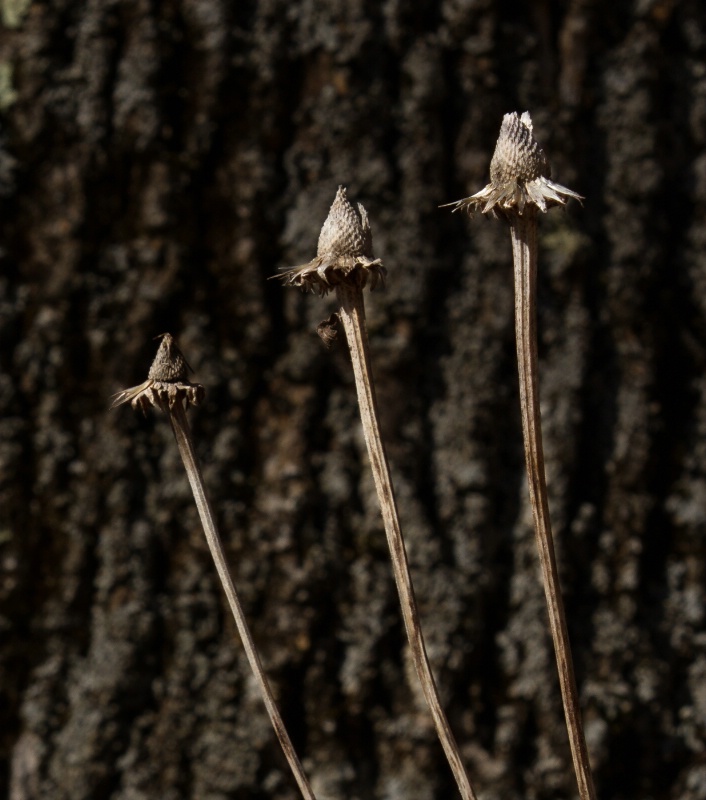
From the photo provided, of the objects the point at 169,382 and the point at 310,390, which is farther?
the point at 310,390

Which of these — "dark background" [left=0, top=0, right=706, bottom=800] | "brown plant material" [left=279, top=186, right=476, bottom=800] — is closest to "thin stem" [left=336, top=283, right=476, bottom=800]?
"brown plant material" [left=279, top=186, right=476, bottom=800]

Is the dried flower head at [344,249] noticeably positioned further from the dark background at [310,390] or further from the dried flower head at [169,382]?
Answer: the dark background at [310,390]

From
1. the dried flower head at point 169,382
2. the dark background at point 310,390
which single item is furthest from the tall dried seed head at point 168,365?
the dark background at point 310,390

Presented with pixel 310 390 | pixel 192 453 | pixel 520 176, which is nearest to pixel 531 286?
pixel 520 176

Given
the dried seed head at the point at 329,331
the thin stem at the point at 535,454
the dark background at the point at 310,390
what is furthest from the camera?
the dark background at the point at 310,390

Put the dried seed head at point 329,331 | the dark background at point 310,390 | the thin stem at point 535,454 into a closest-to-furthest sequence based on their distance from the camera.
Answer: the thin stem at point 535,454
the dried seed head at point 329,331
the dark background at point 310,390

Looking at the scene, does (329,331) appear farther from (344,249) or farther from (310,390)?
(310,390)

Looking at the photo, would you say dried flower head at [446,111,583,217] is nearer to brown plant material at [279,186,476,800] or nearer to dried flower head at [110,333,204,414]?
brown plant material at [279,186,476,800]
